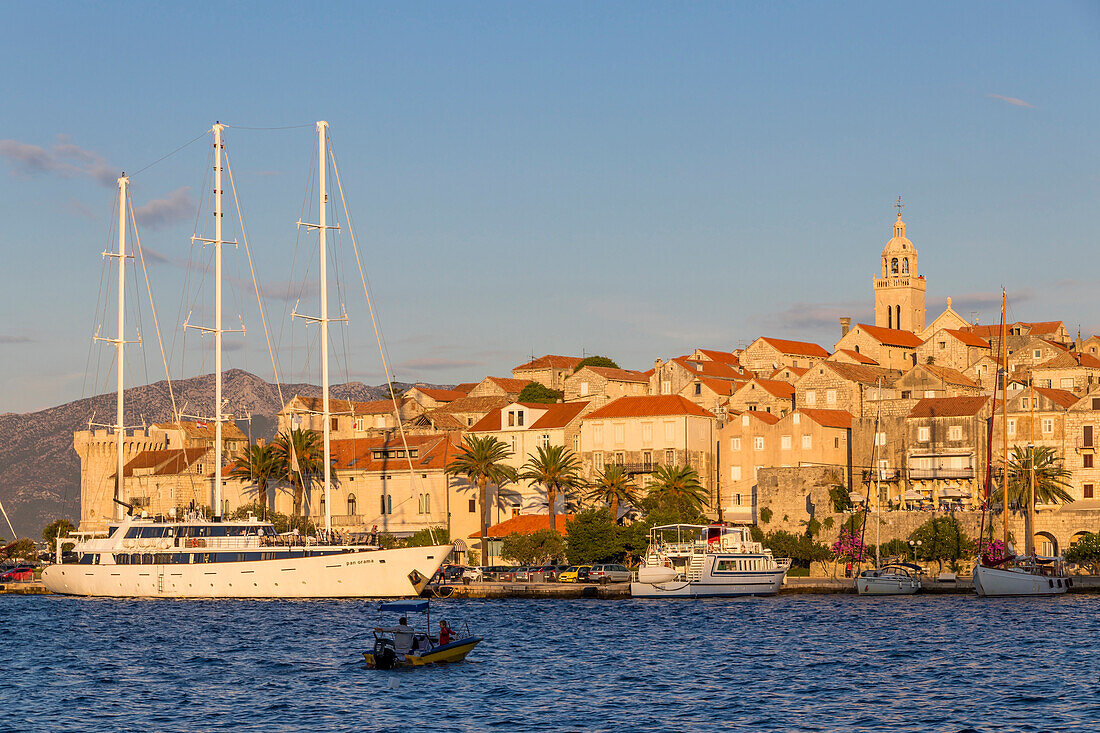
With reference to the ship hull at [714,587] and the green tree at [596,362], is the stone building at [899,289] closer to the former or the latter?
the green tree at [596,362]

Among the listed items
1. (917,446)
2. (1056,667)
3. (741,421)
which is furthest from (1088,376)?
(1056,667)

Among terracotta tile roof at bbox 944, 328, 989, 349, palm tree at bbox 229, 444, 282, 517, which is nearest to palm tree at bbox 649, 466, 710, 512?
palm tree at bbox 229, 444, 282, 517

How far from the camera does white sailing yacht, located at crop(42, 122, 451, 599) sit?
7988cm

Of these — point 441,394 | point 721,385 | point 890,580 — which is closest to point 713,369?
point 721,385

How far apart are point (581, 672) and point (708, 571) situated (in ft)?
123

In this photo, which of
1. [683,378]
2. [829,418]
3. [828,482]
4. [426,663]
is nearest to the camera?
[426,663]

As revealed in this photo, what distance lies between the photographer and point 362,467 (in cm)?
12019

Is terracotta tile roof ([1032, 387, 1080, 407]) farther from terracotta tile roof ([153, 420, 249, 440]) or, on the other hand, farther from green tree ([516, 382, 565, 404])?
terracotta tile roof ([153, 420, 249, 440])

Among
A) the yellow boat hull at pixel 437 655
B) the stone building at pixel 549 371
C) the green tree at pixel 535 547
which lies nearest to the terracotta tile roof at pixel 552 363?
the stone building at pixel 549 371

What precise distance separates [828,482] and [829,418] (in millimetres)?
8815

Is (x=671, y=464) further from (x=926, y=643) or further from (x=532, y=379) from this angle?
(x=926, y=643)

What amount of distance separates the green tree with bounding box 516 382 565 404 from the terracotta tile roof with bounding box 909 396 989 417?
129 feet

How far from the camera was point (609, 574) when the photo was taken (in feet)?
305

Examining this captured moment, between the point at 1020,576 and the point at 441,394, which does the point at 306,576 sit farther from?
the point at 441,394
